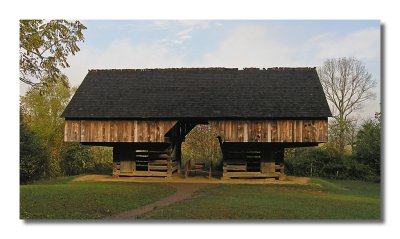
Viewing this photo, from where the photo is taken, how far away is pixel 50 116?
1256 inches

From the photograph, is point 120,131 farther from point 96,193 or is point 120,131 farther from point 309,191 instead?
point 309,191

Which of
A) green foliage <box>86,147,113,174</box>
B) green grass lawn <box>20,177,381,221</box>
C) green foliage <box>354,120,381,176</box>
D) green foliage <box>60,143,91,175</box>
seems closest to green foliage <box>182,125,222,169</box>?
green foliage <box>86,147,113,174</box>

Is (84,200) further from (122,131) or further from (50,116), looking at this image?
(50,116)

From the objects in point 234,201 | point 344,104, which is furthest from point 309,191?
point 344,104

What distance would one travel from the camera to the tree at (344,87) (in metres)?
32.7

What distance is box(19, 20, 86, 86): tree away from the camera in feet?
46.1

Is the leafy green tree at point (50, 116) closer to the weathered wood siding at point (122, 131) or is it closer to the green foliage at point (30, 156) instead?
the green foliage at point (30, 156)

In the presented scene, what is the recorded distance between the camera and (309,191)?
22.2 metres

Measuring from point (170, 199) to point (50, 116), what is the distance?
16626mm

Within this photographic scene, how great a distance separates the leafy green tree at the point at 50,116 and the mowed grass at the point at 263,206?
547 inches

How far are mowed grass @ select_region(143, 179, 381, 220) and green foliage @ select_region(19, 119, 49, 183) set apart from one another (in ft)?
38.3

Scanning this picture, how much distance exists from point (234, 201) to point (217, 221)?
3629 millimetres

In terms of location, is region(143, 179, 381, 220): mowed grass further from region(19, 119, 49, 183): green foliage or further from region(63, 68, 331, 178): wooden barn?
region(19, 119, 49, 183): green foliage

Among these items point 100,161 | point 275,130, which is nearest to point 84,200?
point 275,130
